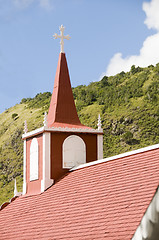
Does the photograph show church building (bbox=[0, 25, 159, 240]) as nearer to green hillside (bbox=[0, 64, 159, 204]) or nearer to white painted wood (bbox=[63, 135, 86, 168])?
white painted wood (bbox=[63, 135, 86, 168])

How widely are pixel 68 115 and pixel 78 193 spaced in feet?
16.7

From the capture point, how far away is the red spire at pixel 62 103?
15272 mm

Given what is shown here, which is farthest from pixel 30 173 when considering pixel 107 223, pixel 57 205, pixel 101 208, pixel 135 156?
pixel 107 223

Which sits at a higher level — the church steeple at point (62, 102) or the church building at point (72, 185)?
the church steeple at point (62, 102)

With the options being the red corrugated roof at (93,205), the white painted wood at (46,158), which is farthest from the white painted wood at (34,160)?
the red corrugated roof at (93,205)

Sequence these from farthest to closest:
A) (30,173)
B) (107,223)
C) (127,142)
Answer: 1. (127,142)
2. (30,173)
3. (107,223)

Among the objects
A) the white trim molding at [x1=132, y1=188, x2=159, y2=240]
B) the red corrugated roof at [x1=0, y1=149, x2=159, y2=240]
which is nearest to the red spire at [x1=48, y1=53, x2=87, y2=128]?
the red corrugated roof at [x1=0, y1=149, x2=159, y2=240]

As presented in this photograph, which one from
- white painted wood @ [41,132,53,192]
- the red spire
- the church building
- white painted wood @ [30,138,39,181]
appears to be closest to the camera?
the church building

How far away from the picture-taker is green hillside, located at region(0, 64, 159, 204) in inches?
1705

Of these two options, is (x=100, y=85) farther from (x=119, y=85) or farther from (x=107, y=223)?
(x=107, y=223)

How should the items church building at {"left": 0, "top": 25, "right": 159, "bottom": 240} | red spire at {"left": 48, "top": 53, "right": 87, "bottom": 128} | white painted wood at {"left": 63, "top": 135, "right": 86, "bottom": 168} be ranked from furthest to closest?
1. red spire at {"left": 48, "top": 53, "right": 87, "bottom": 128}
2. white painted wood at {"left": 63, "top": 135, "right": 86, "bottom": 168}
3. church building at {"left": 0, "top": 25, "right": 159, "bottom": 240}

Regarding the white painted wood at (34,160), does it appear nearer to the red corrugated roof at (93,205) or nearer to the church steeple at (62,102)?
the church steeple at (62,102)

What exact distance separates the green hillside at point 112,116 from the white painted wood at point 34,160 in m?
25.4

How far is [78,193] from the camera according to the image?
10867 millimetres
